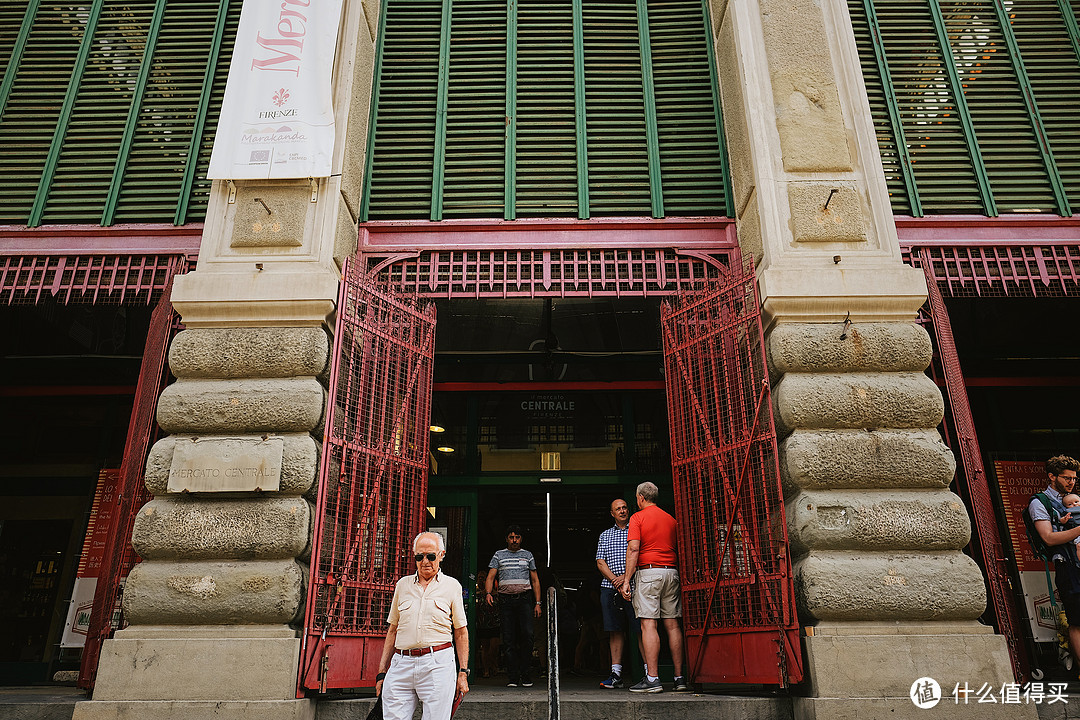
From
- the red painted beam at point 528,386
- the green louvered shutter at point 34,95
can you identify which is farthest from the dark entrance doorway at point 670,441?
the green louvered shutter at point 34,95

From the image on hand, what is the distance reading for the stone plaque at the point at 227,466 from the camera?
6.02 m

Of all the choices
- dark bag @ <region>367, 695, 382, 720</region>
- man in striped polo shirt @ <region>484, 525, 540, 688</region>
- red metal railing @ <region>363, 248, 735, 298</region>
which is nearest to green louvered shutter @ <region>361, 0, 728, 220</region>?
red metal railing @ <region>363, 248, 735, 298</region>

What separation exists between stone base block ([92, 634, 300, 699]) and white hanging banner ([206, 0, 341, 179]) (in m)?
4.10

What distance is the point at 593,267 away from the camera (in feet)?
25.0

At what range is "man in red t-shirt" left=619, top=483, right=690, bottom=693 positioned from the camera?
6.80 meters

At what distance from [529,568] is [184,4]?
7588 mm

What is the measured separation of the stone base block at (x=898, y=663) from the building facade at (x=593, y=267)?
0.07 feet

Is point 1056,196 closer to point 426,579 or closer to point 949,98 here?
point 949,98

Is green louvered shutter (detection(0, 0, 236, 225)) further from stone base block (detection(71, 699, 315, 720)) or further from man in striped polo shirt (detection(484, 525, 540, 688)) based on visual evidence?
man in striped polo shirt (detection(484, 525, 540, 688))

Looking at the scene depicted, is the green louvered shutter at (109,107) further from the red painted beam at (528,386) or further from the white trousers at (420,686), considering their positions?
the white trousers at (420,686)

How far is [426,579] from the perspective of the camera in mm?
4727

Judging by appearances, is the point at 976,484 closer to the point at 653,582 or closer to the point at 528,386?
the point at 653,582

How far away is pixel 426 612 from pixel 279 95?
537 centimetres

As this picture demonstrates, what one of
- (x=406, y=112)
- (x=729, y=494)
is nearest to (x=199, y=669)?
(x=729, y=494)
